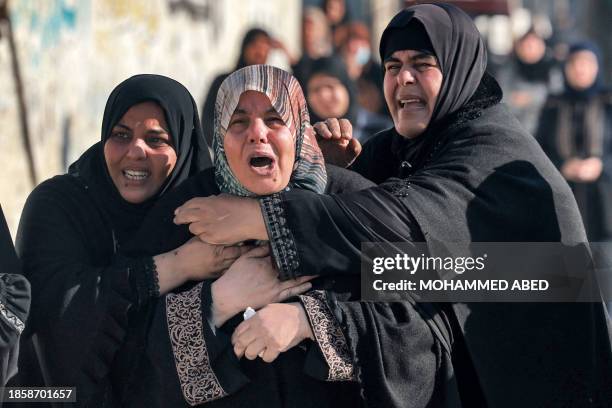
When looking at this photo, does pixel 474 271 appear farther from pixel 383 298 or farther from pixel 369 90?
pixel 369 90

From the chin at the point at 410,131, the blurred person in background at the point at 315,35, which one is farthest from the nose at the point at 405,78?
the blurred person in background at the point at 315,35

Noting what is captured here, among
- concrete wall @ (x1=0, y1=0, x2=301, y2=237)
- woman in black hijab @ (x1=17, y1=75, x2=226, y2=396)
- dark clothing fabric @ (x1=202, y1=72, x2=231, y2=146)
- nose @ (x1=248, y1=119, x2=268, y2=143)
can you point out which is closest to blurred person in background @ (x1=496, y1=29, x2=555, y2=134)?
concrete wall @ (x1=0, y1=0, x2=301, y2=237)

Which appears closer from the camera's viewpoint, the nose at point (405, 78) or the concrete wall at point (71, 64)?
the nose at point (405, 78)

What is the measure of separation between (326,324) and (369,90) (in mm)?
7592

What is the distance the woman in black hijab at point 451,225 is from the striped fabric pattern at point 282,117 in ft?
0.30

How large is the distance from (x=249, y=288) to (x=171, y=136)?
2.16ft

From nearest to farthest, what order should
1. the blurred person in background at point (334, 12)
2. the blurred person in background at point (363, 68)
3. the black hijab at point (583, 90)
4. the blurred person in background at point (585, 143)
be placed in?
the blurred person in background at point (585, 143), the black hijab at point (583, 90), the blurred person in background at point (363, 68), the blurred person in background at point (334, 12)

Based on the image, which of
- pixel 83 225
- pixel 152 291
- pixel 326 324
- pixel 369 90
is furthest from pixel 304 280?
pixel 369 90

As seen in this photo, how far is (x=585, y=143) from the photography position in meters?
10.0

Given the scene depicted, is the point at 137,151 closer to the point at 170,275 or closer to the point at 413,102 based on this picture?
the point at 170,275

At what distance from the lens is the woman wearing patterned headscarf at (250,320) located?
12.5 ft

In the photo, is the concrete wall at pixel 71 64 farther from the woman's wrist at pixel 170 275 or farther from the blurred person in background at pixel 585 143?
the woman's wrist at pixel 170 275

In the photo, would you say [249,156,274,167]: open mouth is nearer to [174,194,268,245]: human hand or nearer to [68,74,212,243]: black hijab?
[174,194,268,245]: human hand

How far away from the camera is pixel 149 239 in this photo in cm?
404
